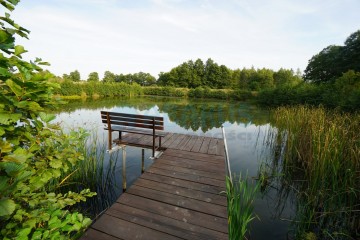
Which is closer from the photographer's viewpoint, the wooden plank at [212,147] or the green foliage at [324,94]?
the wooden plank at [212,147]

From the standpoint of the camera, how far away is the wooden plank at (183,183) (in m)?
3.12

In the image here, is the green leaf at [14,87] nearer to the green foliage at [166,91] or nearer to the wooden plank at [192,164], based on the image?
the wooden plank at [192,164]

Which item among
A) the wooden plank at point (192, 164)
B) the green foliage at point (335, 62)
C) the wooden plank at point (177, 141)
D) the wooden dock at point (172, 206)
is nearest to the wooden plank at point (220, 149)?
the wooden dock at point (172, 206)

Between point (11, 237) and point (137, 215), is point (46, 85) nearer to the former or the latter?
point (11, 237)

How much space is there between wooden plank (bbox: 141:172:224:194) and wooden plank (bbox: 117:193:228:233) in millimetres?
572

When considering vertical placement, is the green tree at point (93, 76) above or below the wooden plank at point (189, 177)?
above

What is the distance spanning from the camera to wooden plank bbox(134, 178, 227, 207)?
2838 mm

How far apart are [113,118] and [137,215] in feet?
9.46

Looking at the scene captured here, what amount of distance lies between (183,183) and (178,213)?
78 centimetres

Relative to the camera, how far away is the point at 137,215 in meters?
2.43

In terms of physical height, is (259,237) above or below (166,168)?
below

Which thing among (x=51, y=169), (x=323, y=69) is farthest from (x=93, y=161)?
(x=323, y=69)

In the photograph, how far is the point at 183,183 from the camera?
327 cm

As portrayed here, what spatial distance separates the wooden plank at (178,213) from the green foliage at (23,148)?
1262 millimetres
